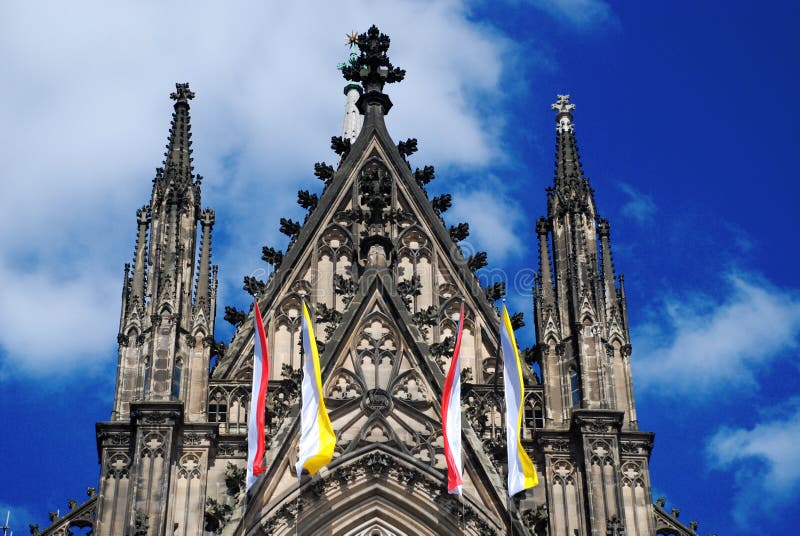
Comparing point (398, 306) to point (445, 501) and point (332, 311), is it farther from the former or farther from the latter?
point (445, 501)

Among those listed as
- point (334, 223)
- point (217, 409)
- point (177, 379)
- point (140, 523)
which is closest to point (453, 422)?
point (217, 409)

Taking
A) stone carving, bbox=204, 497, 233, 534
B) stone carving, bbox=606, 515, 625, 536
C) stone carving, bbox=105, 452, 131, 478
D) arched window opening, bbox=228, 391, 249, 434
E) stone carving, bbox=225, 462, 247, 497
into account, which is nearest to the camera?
stone carving, bbox=606, 515, 625, 536

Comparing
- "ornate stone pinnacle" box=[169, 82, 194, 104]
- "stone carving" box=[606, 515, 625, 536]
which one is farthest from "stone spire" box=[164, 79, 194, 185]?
"stone carving" box=[606, 515, 625, 536]

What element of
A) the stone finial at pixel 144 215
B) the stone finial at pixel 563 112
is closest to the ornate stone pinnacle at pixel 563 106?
the stone finial at pixel 563 112

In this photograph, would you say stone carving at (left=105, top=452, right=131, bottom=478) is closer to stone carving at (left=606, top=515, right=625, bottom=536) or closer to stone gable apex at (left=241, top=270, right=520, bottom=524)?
stone gable apex at (left=241, top=270, right=520, bottom=524)

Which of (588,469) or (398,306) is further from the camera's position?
(398,306)

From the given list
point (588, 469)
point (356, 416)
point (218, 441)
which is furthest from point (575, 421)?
point (218, 441)

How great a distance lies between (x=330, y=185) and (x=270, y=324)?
3882mm

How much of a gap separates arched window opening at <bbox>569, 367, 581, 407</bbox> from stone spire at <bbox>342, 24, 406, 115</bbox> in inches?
357

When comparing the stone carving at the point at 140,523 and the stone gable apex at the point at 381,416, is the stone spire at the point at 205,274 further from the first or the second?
the stone carving at the point at 140,523

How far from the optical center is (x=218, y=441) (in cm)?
3284

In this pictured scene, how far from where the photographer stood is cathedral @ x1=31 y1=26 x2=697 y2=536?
31750 mm

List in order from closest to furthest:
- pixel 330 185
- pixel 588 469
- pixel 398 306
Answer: pixel 588 469
pixel 398 306
pixel 330 185

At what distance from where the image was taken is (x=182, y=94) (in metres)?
38.1
